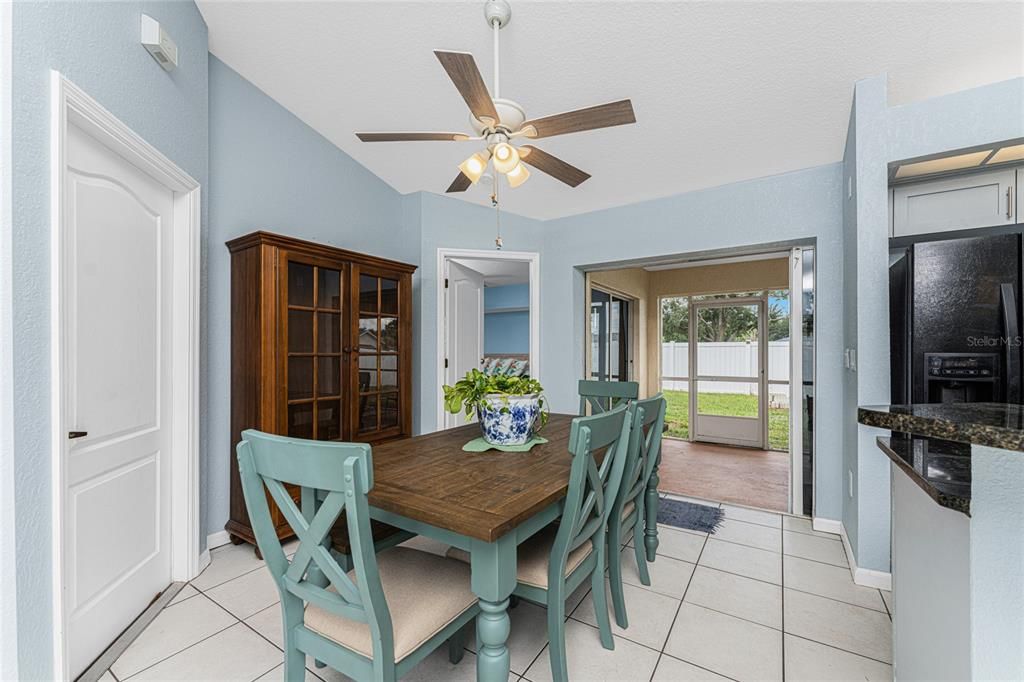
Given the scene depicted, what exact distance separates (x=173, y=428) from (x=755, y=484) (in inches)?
170

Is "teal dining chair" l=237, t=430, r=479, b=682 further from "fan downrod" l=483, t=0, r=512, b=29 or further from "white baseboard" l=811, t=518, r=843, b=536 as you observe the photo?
"white baseboard" l=811, t=518, r=843, b=536

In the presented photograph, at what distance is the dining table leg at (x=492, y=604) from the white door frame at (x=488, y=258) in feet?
8.58

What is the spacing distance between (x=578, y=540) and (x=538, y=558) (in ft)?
0.54

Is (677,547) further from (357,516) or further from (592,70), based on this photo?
(592,70)

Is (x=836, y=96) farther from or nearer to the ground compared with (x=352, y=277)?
farther from the ground

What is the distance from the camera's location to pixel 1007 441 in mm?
609

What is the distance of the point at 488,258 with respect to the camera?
13.1 ft

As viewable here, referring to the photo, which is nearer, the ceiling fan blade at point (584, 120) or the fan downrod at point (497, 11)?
the ceiling fan blade at point (584, 120)

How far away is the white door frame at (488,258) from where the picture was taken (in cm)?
383

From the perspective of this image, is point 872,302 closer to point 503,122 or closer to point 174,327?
point 503,122

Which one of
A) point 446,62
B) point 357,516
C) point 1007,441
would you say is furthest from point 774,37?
point 357,516

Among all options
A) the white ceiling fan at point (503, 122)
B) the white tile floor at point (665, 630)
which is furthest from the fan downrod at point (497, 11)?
the white tile floor at point (665, 630)

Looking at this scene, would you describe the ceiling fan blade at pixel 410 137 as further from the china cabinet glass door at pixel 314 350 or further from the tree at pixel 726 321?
the tree at pixel 726 321

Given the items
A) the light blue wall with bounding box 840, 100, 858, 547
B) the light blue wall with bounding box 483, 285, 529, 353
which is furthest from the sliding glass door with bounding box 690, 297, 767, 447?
the light blue wall with bounding box 840, 100, 858, 547
